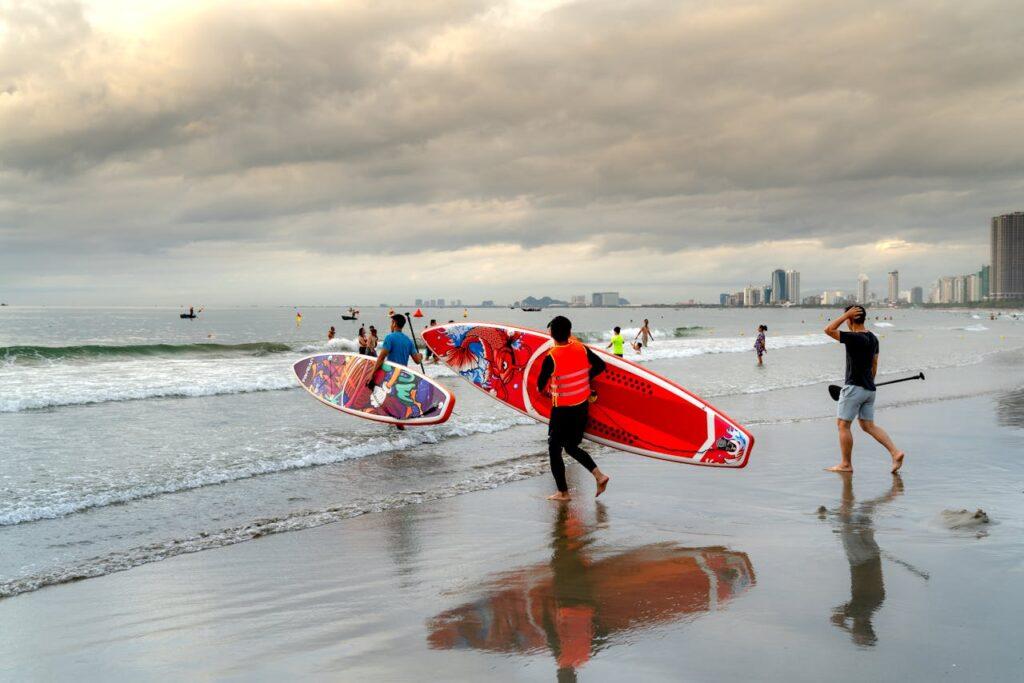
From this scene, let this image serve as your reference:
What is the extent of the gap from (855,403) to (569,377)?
3.13 m

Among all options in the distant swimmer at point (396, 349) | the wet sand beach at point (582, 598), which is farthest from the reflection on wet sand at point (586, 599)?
the distant swimmer at point (396, 349)

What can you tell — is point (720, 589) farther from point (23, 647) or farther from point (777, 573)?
point (23, 647)

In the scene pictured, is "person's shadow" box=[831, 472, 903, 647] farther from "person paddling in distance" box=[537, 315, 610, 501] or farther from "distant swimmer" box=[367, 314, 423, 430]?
"distant swimmer" box=[367, 314, 423, 430]

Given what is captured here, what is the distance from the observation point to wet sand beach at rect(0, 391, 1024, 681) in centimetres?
331

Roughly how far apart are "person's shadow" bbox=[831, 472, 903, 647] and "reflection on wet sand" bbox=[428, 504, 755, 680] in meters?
→ 0.59

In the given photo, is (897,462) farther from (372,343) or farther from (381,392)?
(372,343)

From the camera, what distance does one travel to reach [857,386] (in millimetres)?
7422

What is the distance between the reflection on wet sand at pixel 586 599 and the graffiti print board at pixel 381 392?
5675 millimetres

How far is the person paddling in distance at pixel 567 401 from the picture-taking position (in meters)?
6.64

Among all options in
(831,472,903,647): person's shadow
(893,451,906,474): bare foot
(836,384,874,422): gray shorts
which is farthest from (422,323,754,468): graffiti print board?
(893,451,906,474): bare foot

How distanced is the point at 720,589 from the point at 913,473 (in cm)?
448

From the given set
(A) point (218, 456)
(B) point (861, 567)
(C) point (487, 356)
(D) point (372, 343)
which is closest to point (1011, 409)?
(C) point (487, 356)

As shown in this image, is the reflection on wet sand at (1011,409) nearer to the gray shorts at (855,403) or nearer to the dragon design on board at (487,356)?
the gray shorts at (855,403)

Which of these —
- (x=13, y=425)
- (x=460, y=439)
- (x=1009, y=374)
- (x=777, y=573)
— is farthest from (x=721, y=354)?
(x=777, y=573)
